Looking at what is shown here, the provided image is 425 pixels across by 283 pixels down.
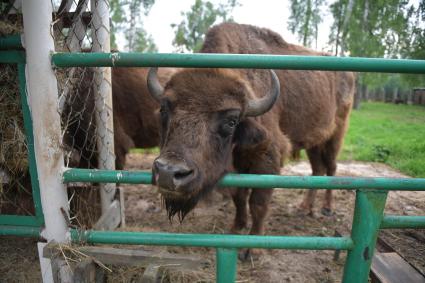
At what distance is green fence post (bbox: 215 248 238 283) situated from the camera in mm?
2086

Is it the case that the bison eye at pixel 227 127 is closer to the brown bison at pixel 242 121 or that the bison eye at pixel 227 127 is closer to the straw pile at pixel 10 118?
the brown bison at pixel 242 121

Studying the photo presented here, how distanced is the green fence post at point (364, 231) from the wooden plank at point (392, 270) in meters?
0.72

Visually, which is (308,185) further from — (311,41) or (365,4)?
(311,41)

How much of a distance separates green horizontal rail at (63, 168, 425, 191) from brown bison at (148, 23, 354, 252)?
233mm

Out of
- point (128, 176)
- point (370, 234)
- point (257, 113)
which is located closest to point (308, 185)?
point (370, 234)

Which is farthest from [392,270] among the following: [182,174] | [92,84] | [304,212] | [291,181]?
[92,84]

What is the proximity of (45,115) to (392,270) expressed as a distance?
9.94ft

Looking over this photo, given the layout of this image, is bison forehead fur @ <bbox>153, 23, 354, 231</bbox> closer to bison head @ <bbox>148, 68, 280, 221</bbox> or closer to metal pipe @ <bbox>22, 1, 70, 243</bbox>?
bison head @ <bbox>148, 68, 280, 221</bbox>

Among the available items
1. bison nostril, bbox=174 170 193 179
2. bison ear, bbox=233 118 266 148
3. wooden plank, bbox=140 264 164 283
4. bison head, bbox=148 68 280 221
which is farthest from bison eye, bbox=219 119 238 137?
wooden plank, bbox=140 264 164 283

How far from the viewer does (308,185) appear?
2.02m

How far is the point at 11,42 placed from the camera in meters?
2.03

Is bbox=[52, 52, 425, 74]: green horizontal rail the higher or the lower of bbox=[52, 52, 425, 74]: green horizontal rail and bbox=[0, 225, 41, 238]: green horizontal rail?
the higher

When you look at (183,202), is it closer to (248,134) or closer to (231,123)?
(231,123)

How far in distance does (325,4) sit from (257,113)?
6320 mm
